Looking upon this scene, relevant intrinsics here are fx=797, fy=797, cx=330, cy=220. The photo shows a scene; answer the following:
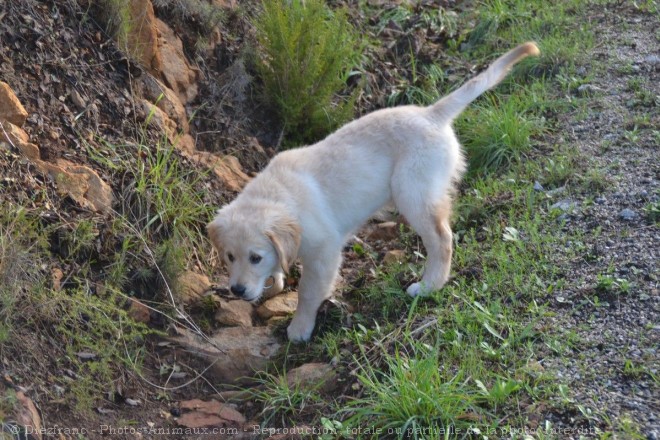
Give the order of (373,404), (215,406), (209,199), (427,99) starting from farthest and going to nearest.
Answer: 1. (427,99)
2. (209,199)
3. (215,406)
4. (373,404)

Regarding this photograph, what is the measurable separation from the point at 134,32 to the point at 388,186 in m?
1.93

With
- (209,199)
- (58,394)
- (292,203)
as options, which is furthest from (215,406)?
(209,199)

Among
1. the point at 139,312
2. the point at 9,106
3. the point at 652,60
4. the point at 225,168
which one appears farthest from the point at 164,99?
the point at 652,60

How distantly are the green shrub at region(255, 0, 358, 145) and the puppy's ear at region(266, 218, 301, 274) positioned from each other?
161cm

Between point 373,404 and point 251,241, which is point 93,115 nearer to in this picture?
point 251,241

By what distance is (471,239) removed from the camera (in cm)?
470

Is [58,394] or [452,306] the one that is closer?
[58,394]

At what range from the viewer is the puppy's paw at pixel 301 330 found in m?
4.23

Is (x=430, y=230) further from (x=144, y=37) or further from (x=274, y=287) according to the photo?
(x=144, y=37)

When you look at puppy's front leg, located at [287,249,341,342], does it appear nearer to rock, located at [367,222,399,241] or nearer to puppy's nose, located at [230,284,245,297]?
puppy's nose, located at [230,284,245,297]

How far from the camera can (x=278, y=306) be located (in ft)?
15.1

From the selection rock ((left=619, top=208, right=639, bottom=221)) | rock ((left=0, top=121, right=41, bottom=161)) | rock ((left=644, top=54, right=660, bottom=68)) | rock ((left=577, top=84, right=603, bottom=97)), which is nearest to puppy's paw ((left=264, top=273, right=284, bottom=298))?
rock ((left=0, top=121, right=41, bottom=161))

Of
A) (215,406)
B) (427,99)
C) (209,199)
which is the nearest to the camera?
(215,406)

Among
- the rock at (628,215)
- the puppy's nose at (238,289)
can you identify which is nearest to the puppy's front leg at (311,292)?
the puppy's nose at (238,289)
